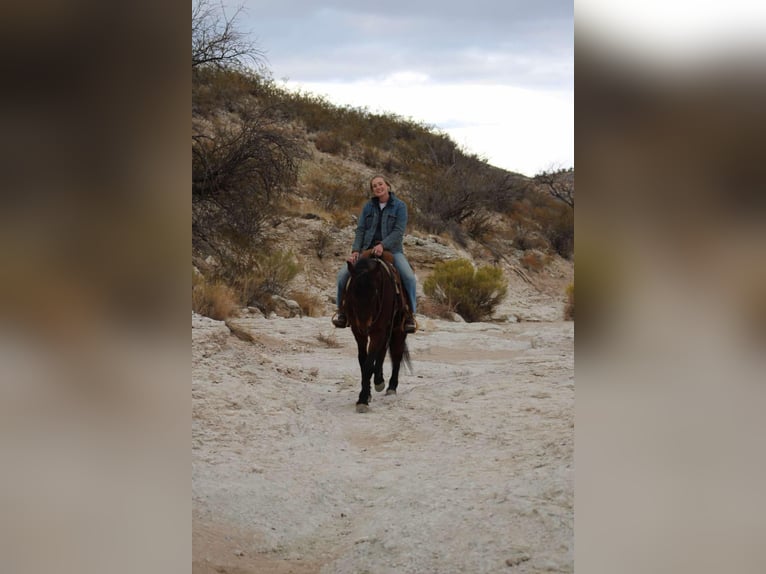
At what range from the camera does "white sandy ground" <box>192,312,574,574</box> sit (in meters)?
3.65

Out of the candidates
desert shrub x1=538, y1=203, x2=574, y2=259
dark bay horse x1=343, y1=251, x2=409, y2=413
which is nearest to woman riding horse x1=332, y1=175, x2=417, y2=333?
dark bay horse x1=343, y1=251, x2=409, y2=413

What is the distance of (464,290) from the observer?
15.5 m

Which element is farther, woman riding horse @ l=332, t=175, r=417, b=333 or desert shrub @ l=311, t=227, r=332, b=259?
desert shrub @ l=311, t=227, r=332, b=259

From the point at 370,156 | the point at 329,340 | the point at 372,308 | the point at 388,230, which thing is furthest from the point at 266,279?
the point at 370,156

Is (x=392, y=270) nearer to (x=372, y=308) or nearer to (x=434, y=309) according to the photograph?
(x=372, y=308)

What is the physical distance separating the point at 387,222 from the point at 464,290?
A: 8551mm

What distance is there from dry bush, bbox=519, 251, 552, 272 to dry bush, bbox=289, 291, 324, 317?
352 inches

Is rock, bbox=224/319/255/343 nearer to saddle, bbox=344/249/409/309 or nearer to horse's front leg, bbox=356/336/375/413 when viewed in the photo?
horse's front leg, bbox=356/336/375/413

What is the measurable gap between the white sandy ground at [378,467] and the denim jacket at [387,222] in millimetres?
1480
